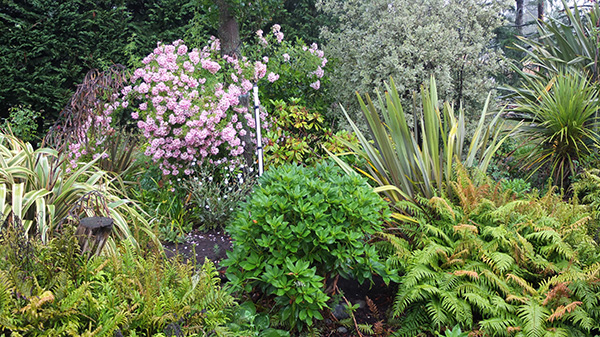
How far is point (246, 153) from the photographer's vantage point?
15.0 feet

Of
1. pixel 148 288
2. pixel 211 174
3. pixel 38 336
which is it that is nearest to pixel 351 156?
pixel 211 174

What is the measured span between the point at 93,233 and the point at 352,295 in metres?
1.67

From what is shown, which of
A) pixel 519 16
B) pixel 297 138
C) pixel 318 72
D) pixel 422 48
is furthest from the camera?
pixel 519 16

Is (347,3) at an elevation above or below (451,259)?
above

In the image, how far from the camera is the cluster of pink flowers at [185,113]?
402 cm

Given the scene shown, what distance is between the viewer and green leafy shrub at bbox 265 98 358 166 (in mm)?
4770

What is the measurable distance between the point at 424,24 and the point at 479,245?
410 cm

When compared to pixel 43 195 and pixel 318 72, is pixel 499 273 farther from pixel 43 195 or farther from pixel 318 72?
pixel 318 72

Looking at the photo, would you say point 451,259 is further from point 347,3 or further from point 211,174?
point 347,3

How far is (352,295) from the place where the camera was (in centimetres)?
309

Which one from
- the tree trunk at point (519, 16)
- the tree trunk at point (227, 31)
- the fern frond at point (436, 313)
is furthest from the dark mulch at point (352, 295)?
the tree trunk at point (519, 16)

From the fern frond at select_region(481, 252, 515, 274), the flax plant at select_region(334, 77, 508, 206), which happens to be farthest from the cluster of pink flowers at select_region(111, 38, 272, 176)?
the fern frond at select_region(481, 252, 515, 274)

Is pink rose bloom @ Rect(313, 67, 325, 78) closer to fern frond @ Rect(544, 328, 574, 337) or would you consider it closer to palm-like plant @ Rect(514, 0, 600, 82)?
palm-like plant @ Rect(514, 0, 600, 82)

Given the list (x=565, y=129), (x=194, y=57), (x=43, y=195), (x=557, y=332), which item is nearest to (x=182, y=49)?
(x=194, y=57)
